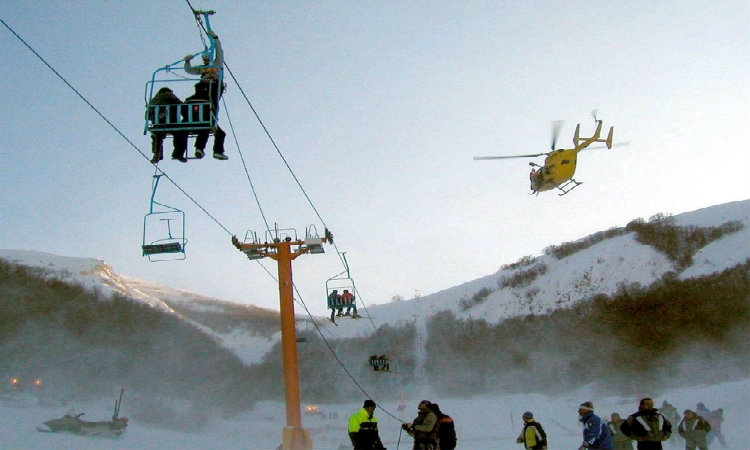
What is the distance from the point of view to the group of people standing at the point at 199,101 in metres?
8.86

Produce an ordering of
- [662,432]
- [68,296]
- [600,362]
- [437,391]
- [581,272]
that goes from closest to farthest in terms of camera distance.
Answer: [662,432] < [600,362] < [437,391] < [581,272] < [68,296]

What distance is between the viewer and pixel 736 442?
18266 mm

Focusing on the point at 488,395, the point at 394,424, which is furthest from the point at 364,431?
the point at 488,395

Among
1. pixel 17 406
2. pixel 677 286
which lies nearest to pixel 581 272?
pixel 677 286

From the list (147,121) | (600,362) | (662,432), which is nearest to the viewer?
(662,432)

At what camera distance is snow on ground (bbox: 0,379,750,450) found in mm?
22573

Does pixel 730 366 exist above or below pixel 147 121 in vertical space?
below

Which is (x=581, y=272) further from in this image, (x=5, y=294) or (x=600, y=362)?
(x=5, y=294)

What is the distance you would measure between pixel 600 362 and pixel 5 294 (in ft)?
174

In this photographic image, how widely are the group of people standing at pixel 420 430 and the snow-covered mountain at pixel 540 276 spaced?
35.1 metres

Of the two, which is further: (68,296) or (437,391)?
(68,296)

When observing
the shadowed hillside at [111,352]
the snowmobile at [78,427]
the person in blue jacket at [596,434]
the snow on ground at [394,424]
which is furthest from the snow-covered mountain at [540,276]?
the person in blue jacket at [596,434]

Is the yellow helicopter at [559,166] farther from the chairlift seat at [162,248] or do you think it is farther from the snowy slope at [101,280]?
the snowy slope at [101,280]

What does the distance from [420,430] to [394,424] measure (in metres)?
31.3
